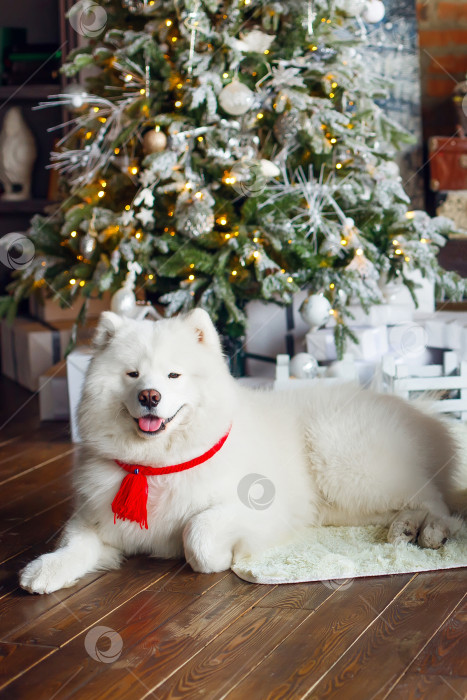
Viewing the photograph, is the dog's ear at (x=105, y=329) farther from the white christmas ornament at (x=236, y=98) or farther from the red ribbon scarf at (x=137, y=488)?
the white christmas ornament at (x=236, y=98)

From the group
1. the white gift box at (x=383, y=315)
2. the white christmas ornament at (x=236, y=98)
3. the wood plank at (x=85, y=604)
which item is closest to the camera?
the wood plank at (x=85, y=604)

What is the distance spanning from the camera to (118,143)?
331 centimetres

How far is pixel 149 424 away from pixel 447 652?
0.78 m

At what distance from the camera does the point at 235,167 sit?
10.4 feet

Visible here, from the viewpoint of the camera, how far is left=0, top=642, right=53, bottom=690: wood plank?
142cm

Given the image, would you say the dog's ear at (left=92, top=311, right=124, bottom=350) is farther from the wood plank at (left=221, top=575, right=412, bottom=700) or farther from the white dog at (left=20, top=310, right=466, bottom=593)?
the wood plank at (left=221, top=575, right=412, bottom=700)

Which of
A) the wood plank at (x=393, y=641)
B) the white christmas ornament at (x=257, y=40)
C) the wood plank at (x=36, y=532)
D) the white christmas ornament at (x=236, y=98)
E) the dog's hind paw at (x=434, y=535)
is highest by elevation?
the white christmas ornament at (x=257, y=40)

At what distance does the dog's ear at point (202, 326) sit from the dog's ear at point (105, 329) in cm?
17

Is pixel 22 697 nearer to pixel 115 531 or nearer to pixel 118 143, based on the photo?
pixel 115 531

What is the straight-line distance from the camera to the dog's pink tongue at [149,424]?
1.76 meters

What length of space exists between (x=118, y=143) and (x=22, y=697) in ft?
8.13

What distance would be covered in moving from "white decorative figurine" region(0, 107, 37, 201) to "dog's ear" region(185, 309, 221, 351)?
12.9 feet

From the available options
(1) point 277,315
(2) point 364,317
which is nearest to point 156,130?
(1) point 277,315

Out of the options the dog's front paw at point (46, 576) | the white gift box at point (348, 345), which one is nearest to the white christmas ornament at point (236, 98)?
the white gift box at point (348, 345)
